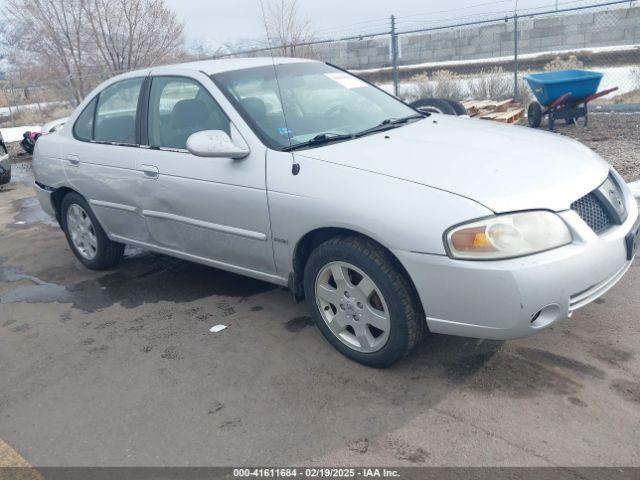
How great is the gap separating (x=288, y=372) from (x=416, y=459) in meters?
0.98

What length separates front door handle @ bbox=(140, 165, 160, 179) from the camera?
13.4 feet

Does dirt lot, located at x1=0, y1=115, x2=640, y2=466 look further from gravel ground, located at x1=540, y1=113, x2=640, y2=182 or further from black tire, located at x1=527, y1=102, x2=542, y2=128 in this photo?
black tire, located at x1=527, y1=102, x2=542, y2=128

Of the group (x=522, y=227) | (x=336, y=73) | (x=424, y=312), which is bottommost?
(x=424, y=312)

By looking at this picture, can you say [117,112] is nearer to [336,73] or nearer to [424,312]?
[336,73]

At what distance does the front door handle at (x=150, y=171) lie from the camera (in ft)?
13.4

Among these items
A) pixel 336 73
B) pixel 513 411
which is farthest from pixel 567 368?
pixel 336 73

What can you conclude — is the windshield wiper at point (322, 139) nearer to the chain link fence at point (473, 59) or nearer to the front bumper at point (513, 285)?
the front bumper at point (513, 285)

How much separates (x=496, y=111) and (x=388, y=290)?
8.39m

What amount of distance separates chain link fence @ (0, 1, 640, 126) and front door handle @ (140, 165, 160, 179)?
9198mm

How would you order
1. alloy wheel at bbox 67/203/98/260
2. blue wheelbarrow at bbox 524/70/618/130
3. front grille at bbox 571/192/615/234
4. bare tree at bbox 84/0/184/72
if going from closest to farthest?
front grille at bbox 571/192/615/234 → alloy wheel at bbox 67/203/98/260 → blue wheelbarrow at bbox 524/70/618/130 → bare tree at bbox 84/0/184/72

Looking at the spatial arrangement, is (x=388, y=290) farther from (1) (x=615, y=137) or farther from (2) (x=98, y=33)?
(2) (x=98, y=33)

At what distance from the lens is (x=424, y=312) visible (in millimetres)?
2953

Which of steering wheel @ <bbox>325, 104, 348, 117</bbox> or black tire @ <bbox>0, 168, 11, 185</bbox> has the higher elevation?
steering wheel @ <bbox>325, 104, 348, 117</bbox>

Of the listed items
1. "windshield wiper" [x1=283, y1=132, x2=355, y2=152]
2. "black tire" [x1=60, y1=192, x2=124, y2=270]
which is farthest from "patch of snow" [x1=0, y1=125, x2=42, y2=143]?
"windshield wiper" [x1=283, y1=132, x2=355, y2=152]
